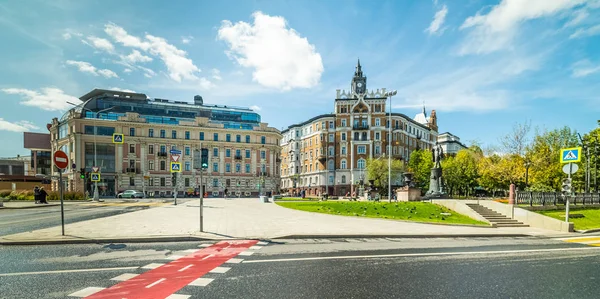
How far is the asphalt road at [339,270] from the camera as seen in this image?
18.7 feet

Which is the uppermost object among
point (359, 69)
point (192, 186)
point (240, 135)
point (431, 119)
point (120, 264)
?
point (359, 69)

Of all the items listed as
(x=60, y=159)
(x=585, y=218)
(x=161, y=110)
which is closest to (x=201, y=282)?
(x=60, y=159)

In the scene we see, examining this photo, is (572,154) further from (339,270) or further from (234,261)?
(234,261)

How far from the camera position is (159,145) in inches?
2562

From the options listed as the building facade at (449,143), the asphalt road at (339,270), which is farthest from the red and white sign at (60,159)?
the building facade at (449,143)

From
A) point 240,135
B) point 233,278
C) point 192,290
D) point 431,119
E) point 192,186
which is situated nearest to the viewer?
point 192,290

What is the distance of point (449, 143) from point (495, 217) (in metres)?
95.4

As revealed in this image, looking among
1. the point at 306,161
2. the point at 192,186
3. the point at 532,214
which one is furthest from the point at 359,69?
the point at 532,214

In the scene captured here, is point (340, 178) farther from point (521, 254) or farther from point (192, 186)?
point (521, 254)

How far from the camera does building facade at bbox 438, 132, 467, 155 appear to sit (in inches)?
4107

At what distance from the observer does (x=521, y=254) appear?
9.47 metres

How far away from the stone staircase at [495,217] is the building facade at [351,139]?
154 ft

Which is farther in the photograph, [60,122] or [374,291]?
[60,122]

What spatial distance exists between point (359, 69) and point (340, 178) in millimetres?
29958
